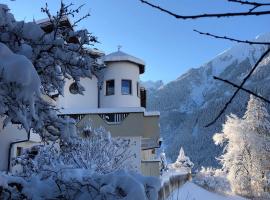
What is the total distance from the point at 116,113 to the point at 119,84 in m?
4.53

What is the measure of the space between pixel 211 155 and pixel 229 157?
8927 centimetres

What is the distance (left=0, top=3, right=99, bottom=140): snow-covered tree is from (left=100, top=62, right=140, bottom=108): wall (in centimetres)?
1960

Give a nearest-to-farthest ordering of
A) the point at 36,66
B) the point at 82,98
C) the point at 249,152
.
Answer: the point at 36,66, the point at 82,98, the point at 249,152

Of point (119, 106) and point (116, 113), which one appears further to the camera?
point (119, 106)

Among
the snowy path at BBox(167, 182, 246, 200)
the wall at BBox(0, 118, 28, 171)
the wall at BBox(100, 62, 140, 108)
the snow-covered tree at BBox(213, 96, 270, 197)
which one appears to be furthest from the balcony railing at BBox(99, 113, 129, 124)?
the snow-covered tree at BBox(213, 96, 270, 197)

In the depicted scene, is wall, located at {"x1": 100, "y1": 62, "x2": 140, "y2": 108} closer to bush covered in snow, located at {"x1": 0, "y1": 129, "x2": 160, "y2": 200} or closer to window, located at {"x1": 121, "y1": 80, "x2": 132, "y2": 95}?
window, located at {"x1": 121, "y1": 80, "x2": 132, "y2": 95}

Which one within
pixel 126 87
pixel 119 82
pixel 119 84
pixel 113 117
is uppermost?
pixel 119 82

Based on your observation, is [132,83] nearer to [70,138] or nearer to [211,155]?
[70,138]

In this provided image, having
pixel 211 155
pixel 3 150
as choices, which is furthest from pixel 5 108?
pixel 211 155

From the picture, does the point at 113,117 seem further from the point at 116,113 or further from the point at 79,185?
the point at 79,185

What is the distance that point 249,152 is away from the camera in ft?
136

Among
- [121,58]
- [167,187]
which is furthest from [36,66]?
[121,58]

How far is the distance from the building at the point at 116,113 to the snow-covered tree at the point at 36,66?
177 inches

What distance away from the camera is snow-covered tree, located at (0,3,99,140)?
6.12 metres
